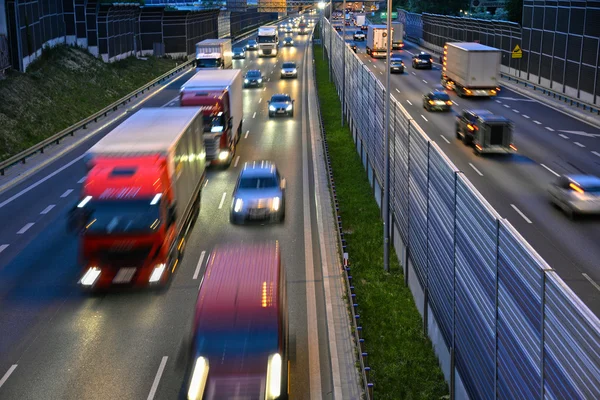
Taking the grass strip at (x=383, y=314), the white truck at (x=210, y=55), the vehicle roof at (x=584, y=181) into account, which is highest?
the white truck at (x=210, y=55)

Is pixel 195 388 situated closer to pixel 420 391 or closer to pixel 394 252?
pixel 420 391

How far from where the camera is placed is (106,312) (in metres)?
18.6

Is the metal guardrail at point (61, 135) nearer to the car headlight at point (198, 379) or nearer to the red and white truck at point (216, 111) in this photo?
the red and white truck at point (216, 111)

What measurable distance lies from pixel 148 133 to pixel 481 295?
13.4 m

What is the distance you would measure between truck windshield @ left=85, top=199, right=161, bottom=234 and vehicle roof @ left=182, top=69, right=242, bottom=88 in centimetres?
1915

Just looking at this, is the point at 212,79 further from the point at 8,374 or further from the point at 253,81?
the point at 253,81

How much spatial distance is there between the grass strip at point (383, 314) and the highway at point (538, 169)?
427 centimetres

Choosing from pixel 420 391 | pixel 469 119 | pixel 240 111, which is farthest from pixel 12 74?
pixel 420 391

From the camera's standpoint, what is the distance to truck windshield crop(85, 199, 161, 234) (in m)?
18.6

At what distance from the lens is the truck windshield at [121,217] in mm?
18578

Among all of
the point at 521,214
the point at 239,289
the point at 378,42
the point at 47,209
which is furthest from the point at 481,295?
the point at 378,42

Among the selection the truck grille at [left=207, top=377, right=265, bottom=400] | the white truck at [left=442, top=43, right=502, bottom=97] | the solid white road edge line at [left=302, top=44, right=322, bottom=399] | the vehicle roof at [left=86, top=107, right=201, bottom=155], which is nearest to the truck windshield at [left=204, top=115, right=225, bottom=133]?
the solid white road edge line at [left=302, top=44, right=322, bottom=399]

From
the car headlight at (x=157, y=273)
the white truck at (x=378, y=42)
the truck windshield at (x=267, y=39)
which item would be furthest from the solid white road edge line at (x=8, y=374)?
the truck windshield at (x=267, y=39)

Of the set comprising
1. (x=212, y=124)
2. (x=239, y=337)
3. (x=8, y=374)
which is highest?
(x=212, y=124)
